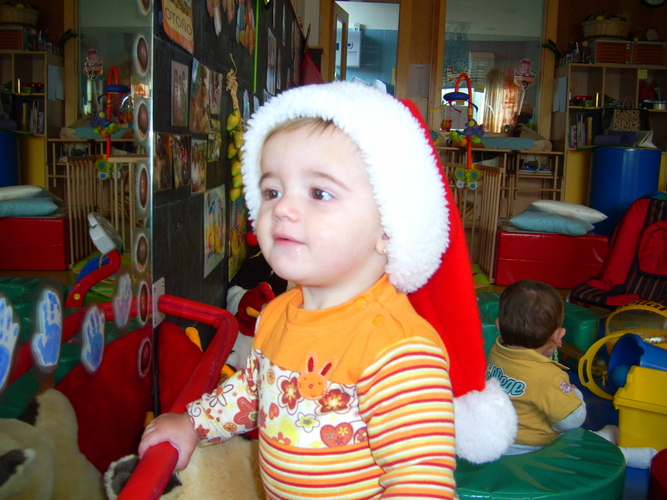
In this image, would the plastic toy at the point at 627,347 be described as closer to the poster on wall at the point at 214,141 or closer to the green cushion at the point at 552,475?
the green cushion at the point at 552,475

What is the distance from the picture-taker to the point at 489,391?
0.89 m

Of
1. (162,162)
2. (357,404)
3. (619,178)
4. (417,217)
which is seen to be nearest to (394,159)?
(417,217)

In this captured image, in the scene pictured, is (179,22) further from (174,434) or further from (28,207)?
(174,434)

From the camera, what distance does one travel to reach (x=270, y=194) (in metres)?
0.76

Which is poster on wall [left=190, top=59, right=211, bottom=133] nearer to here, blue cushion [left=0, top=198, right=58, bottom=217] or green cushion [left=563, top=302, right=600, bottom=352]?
blue cushion [left=0, top=198, right=58, bottom=217]

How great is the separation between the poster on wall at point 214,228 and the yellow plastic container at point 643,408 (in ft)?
4.28

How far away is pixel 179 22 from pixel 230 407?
2.71ft

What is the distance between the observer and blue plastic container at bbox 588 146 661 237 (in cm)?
451

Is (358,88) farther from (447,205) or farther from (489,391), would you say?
(489,391)

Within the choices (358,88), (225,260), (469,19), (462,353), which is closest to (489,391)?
(462,353)

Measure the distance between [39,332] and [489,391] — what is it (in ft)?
2.07

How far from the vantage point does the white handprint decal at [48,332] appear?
2.15ft

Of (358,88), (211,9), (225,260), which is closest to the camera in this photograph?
(358,88)

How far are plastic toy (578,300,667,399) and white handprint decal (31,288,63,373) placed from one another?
1.66 metres
